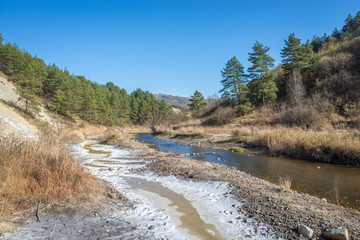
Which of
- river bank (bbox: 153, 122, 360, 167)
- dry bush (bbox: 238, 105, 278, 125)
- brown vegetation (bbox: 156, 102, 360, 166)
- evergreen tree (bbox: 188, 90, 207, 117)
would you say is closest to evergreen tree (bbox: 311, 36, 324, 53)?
dry bush (bbox: 238, 105, 278, 125)

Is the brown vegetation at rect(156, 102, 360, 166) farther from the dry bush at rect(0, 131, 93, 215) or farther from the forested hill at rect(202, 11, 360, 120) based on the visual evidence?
the dry bush at rect(0, 131, 93, 215)

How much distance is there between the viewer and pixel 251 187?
19.9 ft

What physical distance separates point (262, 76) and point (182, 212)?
37574 mm

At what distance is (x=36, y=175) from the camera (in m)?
4.93

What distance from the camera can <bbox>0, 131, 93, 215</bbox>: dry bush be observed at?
4.31 metres

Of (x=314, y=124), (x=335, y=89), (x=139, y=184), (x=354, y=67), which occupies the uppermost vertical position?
(x=354, y=67)

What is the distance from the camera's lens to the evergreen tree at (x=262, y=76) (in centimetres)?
3634

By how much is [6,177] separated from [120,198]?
2.52m

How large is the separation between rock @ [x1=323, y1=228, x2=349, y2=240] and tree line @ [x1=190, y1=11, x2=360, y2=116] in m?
23.4

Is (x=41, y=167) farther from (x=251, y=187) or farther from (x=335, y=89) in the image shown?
(x=335, y=89)

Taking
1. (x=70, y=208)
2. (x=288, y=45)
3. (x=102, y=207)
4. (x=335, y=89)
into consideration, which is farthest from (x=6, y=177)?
(x=288, y=45)

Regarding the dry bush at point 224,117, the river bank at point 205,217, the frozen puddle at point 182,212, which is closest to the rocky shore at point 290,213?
the river bank at point 205,217

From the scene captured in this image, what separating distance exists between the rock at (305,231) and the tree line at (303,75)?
23.5 metres

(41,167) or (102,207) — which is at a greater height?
(41,167)
